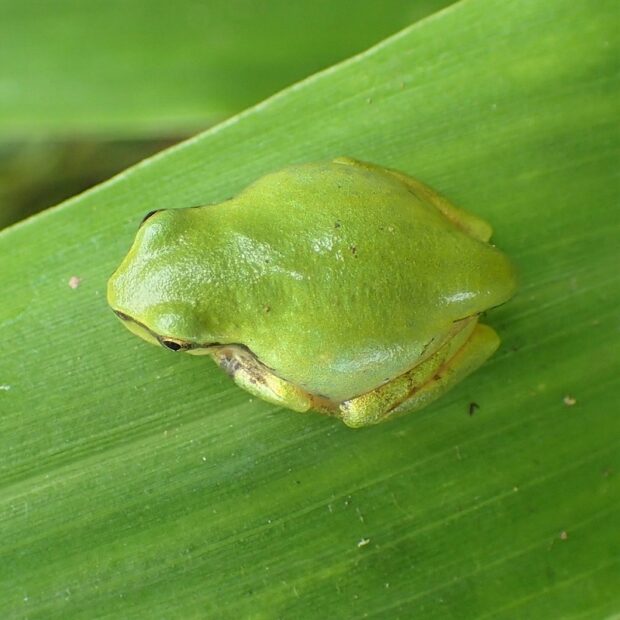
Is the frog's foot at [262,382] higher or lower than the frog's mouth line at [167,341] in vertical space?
lower

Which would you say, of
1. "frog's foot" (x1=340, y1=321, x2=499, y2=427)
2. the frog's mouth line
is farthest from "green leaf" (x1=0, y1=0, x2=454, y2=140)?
"frog's foot" (x1=340, y1=321, x2=499, y2=427)

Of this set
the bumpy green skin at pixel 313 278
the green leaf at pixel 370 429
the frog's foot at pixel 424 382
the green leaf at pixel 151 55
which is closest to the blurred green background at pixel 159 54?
the green leaf at pixel 151 55

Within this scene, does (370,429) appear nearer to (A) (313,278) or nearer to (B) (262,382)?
(B) (262,382)

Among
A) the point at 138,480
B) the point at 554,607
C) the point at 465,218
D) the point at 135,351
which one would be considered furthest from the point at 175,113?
the point at 554,607

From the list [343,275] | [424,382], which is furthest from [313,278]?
[424,382]

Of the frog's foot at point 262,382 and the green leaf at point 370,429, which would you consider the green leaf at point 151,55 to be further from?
the frog's foot at point 262,382

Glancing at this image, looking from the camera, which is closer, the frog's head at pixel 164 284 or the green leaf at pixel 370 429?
the frog's head at pixel 164 284

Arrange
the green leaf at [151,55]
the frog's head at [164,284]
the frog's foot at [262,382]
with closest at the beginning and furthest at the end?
the frog's head at [164,284], the frog's foot at [262,382], the green leaf at [151,55]

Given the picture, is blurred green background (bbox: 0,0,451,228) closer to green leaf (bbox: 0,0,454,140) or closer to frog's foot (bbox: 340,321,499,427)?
green leaf (bbox: 0,0,454,140)
